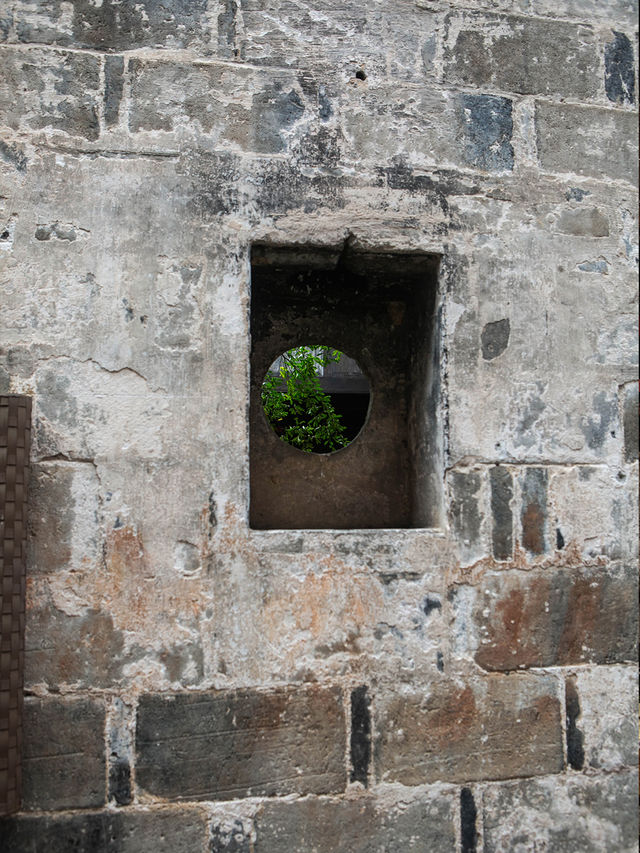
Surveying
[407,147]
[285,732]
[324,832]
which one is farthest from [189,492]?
[407,147]

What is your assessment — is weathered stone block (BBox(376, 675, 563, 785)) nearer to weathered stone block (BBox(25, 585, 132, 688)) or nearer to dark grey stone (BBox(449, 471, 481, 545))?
dark grey stone (BBox(449, 471, 481, 545))

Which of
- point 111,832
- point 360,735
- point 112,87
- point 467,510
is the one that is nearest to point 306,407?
point 467,510

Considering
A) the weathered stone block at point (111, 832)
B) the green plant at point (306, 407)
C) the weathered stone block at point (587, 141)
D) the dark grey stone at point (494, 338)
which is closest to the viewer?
the weathered stone block at point (111, 832)

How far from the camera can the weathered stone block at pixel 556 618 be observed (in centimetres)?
239

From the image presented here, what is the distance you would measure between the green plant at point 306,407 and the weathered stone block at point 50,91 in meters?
4.06

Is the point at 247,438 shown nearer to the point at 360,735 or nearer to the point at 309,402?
the point at 360,735

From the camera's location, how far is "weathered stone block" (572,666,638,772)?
2.41m

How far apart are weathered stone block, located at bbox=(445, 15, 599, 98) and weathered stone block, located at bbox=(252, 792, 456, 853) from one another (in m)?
2.43

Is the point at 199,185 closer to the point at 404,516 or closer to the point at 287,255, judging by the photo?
the point at 287,255

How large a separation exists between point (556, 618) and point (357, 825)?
91 centimetres

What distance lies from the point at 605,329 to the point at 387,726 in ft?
5.06

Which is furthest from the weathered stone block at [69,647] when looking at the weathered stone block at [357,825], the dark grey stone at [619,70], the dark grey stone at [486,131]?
the dark grey stone at [619,70]

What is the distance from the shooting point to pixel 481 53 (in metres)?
2.60

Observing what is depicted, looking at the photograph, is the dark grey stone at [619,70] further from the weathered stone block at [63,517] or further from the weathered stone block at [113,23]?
the weathered stone block at [63,517]
